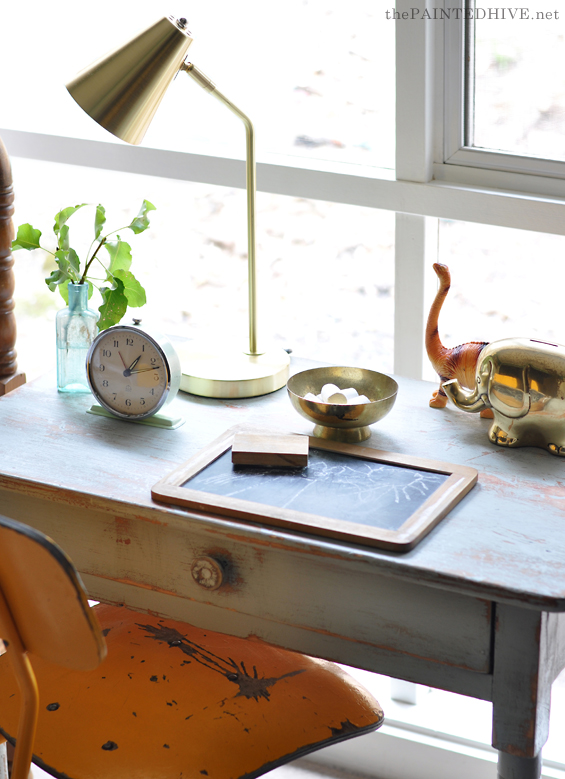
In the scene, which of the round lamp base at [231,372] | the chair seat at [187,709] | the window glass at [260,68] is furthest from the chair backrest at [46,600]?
the window glass at [260,68]

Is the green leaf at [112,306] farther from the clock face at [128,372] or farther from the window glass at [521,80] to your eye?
the window glass at [521,80]

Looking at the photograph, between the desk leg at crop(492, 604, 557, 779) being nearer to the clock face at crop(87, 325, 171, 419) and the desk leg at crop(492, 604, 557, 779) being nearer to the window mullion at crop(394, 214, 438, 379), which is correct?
the clock face at crop(87, 325, 171, 419)

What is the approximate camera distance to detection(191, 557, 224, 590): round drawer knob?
112 cm

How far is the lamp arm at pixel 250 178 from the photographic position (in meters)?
1.31

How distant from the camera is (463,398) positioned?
4.17ft

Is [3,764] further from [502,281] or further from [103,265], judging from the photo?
[502,281]

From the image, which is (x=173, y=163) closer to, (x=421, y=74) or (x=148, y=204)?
(x=148, y=204)

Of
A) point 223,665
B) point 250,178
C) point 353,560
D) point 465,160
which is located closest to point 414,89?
point 465,160

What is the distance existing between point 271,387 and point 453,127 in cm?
55

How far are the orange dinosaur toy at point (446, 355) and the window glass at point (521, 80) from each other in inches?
12.6

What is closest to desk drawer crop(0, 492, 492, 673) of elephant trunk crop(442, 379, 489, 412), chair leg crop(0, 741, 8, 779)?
elephant trunk crop(442, 379, 489, 412)

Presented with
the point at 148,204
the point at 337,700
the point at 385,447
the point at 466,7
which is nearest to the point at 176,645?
the point at 337,700

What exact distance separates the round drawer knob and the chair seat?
0.10 m

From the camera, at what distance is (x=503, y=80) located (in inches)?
58.1
